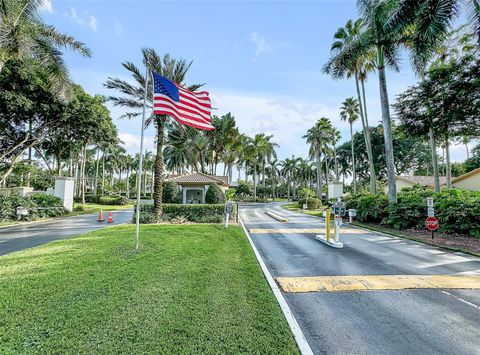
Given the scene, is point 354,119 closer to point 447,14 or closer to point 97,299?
point 447,14

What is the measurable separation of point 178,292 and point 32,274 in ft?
11.3

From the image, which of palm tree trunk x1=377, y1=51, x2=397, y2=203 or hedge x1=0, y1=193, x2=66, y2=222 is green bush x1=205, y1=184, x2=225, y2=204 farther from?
palm tree trunk x1=377, y1=51, x2=397, y2=203

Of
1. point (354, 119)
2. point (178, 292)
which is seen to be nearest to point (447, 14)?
point (178, 292)

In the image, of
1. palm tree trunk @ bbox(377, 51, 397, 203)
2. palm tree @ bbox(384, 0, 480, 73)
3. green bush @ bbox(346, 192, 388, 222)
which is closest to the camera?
palm tree @ bbox(384, 0, 480, 73)

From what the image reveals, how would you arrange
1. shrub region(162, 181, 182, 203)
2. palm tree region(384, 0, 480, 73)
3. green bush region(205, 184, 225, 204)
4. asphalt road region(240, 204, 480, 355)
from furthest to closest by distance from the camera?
1. green bush region(205, 184, 225, 204)
2. shrub region(162, 181, 182, 203)
3. palm tree region(384, 0, 480, 73)
4. asphalt road region(240, 204, 480, 355)

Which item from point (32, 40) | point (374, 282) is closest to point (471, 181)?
point (374, 282)

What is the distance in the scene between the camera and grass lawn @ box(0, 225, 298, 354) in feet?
9.79

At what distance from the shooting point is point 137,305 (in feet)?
12.8

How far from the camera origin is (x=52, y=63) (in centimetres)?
1357

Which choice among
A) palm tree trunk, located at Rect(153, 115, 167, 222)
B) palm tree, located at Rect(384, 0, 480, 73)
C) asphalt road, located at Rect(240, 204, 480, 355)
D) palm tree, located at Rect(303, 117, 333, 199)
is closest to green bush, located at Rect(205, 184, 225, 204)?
palm tree trunk, located at Rect(153, 115, 167, 222)

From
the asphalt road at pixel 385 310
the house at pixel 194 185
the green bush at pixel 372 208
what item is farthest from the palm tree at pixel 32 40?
the green bush at pixel 372 208

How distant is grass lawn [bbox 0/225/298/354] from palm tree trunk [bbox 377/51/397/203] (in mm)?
12024

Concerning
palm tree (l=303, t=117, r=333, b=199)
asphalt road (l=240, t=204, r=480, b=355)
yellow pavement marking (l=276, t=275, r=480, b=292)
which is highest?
palm tree (l=303, t=117, r=333, b=199)

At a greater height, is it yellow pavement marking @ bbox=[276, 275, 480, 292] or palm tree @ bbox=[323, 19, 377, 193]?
palm tree @ bbox=[323, 19, 377, 193]
